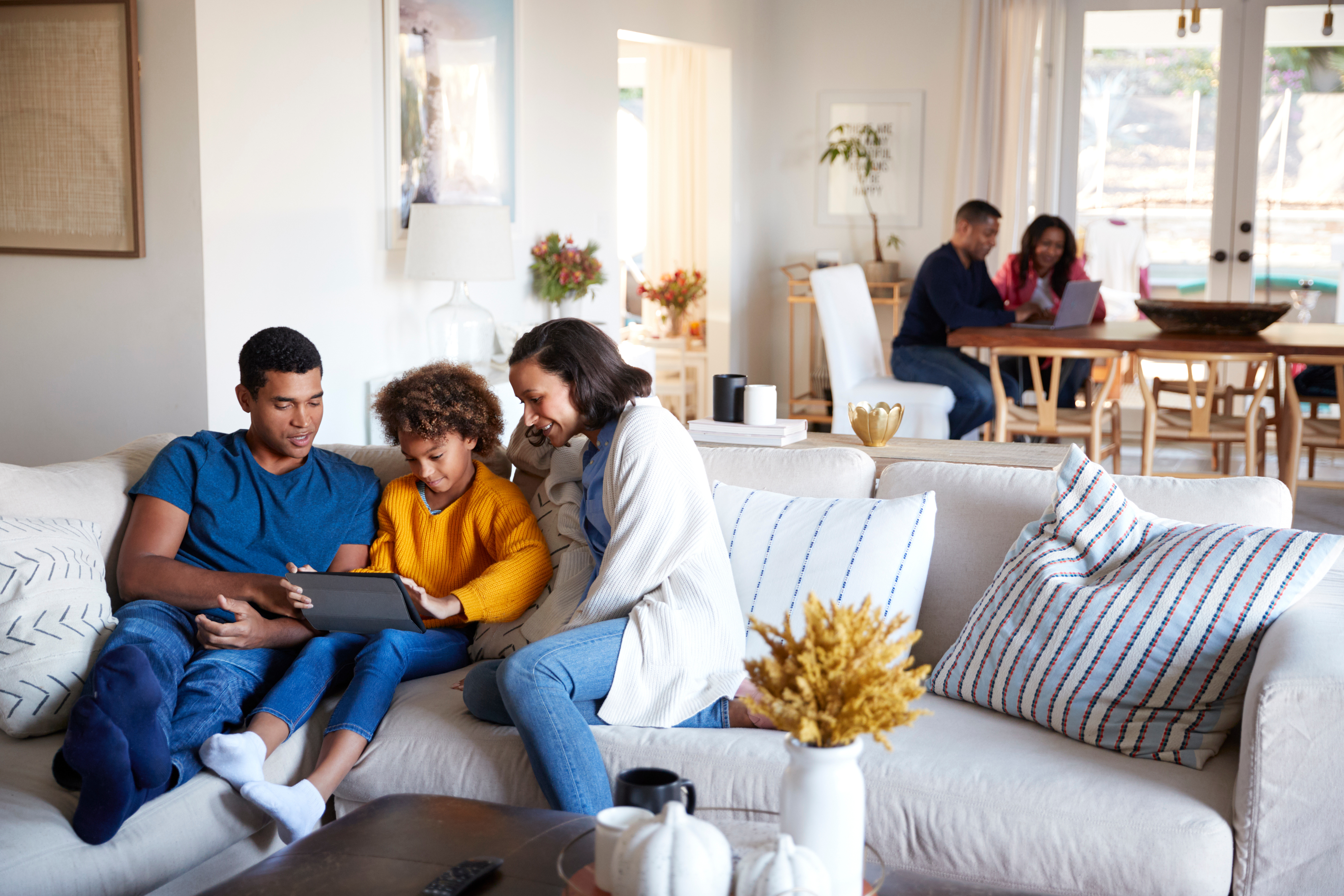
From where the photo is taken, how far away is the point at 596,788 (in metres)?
1.87

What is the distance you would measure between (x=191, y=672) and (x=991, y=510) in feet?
4.81

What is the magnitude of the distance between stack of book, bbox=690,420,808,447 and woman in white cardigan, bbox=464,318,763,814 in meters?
0.63

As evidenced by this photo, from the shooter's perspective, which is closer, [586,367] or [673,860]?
[673,860]

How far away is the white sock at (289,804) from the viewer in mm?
1815

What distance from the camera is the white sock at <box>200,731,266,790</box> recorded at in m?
1.85

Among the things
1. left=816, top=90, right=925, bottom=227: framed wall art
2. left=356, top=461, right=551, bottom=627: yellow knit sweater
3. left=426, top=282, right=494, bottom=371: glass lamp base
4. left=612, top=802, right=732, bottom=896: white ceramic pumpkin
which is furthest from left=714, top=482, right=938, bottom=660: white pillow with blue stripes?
left=816, top=90, right=925, bottom=227: framed wall art

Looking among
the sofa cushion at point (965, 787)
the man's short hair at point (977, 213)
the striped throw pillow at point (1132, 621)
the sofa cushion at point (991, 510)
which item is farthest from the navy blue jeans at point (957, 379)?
the sofa cushion at point (965, 787)

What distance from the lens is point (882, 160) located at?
7.09 metres

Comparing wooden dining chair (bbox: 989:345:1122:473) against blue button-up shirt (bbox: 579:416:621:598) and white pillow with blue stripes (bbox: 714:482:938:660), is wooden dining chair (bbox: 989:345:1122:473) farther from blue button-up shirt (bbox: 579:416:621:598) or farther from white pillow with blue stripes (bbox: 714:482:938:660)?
blue button-up shirt (bbox: 579:416:621:598)

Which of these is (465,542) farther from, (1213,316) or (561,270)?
(1213,316)

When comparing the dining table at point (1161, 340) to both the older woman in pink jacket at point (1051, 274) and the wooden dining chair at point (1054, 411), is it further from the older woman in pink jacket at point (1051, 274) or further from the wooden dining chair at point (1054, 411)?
the older woman in pink jacket at point (1051, 274)

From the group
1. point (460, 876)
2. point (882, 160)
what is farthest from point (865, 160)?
point (460, 876)

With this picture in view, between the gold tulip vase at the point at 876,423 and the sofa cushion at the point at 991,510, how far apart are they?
0.47m

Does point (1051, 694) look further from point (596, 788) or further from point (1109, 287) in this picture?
Answer: point (1109, 287)
